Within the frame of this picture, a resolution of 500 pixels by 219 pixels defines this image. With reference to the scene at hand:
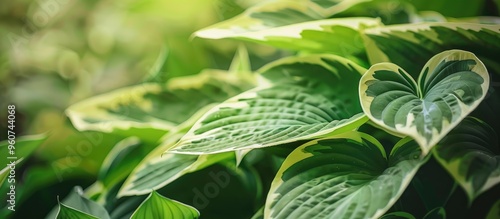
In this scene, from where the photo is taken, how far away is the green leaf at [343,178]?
0.58 metres

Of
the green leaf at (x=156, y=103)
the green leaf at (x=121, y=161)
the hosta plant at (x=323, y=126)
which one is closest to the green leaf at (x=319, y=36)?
the hosta plant at (x=323, y=126)

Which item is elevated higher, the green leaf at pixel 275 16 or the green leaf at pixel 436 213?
the green leaf at pixel 275 16

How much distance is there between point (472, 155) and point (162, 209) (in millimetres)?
396

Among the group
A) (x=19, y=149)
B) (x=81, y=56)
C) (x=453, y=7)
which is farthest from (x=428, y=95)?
(x=81, y=56)

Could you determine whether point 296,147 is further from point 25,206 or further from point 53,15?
point 53,15

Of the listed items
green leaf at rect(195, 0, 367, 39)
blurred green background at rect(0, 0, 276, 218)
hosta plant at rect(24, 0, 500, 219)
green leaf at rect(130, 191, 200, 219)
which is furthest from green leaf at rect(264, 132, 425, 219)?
blurred green background at rect(0, 0, 276, 218)

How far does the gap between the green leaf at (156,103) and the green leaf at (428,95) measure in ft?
1.04

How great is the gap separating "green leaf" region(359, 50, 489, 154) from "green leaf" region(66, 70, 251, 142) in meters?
0.32

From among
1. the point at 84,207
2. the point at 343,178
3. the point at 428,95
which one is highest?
the point at 428,95

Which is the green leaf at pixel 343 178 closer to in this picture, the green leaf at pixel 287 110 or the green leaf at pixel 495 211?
the green leaf at pixel 287 110

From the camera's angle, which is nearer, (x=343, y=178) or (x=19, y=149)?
(x=343, y=178)

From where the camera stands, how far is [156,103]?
932 mm

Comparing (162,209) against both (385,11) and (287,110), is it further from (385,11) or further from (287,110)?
(385,11)

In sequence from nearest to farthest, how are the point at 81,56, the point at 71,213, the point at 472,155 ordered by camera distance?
the point at 472,155, the point at 71,213, the point at 81,56
